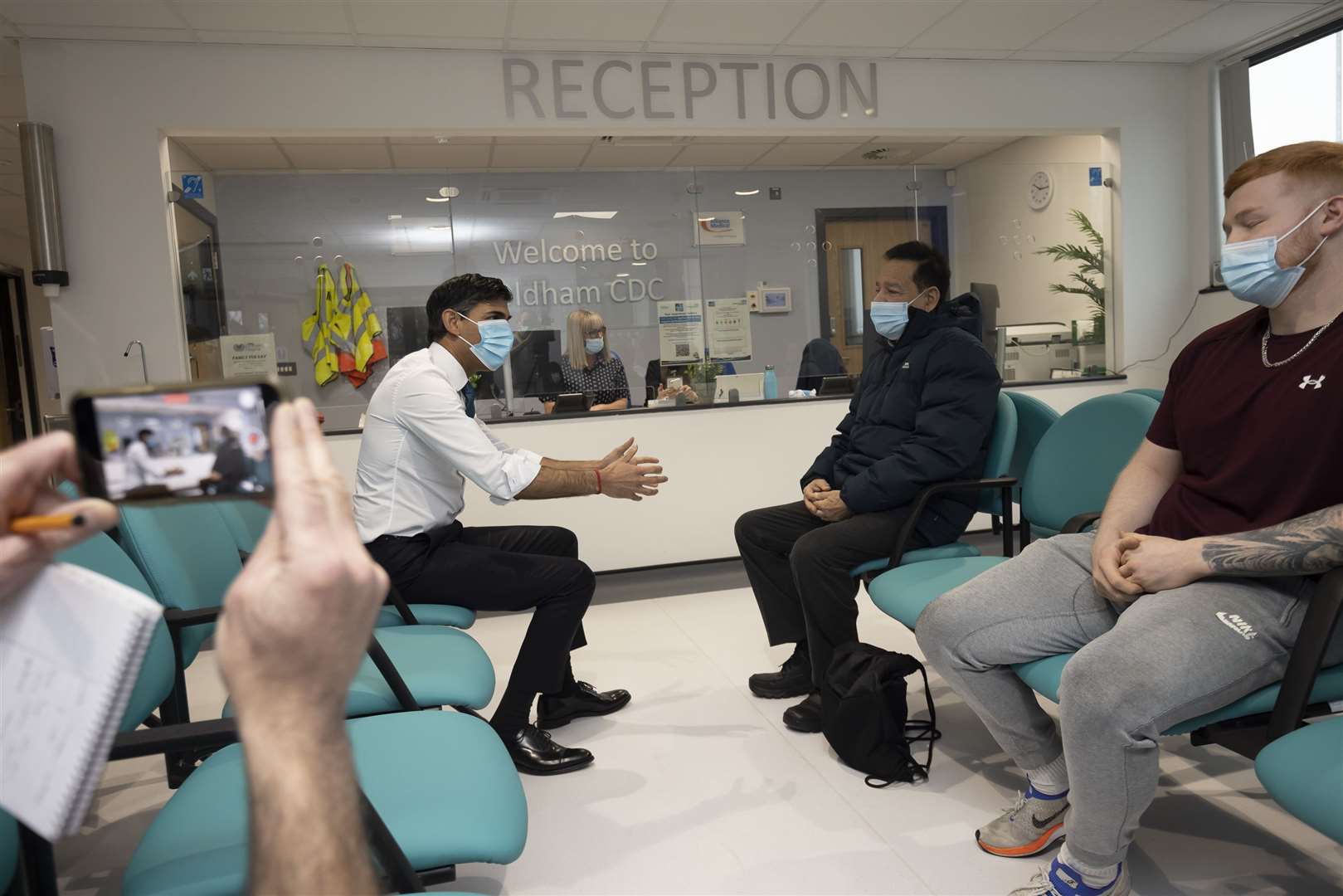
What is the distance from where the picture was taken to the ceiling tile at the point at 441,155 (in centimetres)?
595

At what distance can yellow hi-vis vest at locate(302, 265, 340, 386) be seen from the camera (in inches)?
189

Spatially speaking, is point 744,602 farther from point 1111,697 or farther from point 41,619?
point 41,619

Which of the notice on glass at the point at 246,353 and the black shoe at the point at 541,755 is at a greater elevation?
the notice on glass at the point at 246,353

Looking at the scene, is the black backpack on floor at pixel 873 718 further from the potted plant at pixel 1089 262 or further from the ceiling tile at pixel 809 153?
the ceiling tile at pixel 809 153

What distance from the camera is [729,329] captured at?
206 inches

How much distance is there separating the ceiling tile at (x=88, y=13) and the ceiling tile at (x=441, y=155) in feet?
6.32

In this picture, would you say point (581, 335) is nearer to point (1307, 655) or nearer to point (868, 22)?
point (868, 22)

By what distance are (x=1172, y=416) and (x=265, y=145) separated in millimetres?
5438

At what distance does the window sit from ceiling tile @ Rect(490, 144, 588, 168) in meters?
4.04

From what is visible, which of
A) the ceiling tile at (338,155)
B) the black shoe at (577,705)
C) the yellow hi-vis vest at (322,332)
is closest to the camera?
the black shoe at (577,705)

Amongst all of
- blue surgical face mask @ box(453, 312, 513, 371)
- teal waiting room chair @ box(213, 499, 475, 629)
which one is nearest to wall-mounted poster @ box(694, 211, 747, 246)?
blue surgical face mask @ box(453, 312, 513, 371)

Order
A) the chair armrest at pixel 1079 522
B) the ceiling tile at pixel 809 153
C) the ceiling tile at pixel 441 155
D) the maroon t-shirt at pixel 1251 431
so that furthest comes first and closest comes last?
the ceiling tile at pixel 809 153 < the ceiling tile at pixel 441 155 < the chair armrest at pixel 1079 522 < the maroon t-shirt at pixel 1251 431

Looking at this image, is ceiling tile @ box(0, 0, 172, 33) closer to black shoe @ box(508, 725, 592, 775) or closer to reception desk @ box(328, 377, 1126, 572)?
reception desk @ box(328, 377, 1126, 572)

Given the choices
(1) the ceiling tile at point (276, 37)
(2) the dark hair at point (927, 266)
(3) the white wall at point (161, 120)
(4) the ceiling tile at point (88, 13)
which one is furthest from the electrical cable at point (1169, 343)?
(4) the ceiling tile at point (88, 13)
